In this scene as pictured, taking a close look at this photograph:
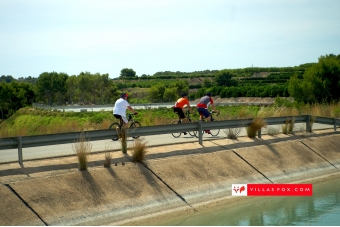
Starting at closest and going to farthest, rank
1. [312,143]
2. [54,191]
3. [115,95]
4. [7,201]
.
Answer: [7,201]
[54,191]
[312,143]
[115,95]

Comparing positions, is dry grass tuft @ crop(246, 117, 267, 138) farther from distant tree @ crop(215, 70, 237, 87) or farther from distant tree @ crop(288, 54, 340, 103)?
distant tree @ crop(215, 70, 237, 87)

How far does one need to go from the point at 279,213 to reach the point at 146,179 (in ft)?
11.1

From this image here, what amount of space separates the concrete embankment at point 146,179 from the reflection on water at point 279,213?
69 cm

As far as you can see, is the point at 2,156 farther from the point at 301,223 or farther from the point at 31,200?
the point at 301,223

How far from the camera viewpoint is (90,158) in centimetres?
1426

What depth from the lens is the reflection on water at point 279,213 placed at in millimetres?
12017

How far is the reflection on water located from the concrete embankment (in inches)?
27.0

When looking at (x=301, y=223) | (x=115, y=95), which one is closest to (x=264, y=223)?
(x=301, y=223)

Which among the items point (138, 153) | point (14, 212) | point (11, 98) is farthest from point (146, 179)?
point (11, 98)

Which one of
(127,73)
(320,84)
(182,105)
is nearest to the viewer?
(182,105)

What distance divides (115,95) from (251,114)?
7713cm

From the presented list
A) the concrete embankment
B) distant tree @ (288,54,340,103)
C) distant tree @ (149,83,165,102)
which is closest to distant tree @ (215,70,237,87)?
distant tree @ (149,83,165,102)

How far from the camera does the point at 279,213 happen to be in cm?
1291

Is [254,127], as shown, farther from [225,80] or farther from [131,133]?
[225,80]
